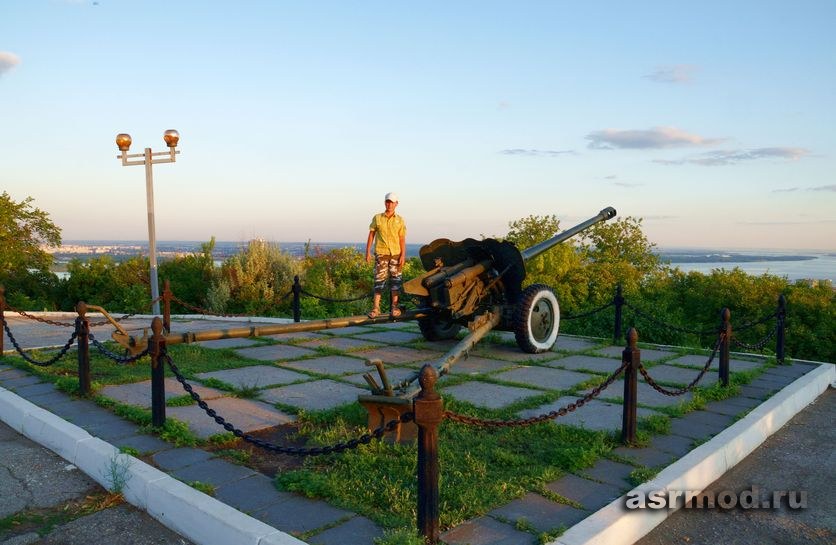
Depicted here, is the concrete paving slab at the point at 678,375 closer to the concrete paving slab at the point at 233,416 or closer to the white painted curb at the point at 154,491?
the concrete paving slab at the point at 233,416

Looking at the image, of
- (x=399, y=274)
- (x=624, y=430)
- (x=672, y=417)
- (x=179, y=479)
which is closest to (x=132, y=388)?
(x=179, y=479)

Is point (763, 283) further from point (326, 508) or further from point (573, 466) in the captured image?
point (326, 508)

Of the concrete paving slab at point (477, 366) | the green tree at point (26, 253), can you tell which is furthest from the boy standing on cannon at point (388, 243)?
the green tree at point (26, 253)

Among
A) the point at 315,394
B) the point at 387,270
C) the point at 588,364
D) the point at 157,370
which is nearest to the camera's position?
the point at 157,370

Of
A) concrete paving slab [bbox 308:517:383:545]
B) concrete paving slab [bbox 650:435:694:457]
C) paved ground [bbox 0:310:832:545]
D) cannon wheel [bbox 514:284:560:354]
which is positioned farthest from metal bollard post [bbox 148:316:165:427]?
cannon wheel [bbox 514:284:560:354]

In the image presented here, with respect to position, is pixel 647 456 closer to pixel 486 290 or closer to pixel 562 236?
pixel 486 290

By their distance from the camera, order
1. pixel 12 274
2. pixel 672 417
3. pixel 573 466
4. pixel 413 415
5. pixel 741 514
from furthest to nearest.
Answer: pixel 12 274 → pixel 672 417 → pixel 573 466 → pixel 741 514 → pixel 413 415

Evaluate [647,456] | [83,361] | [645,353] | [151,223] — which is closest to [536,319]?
[645,353]

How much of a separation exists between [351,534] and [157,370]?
254 centimetres

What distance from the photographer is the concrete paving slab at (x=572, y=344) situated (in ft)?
31.4

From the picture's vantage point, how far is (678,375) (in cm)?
782

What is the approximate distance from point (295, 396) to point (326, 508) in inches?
109

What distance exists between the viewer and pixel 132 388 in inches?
267

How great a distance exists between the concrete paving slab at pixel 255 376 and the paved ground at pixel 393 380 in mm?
22
